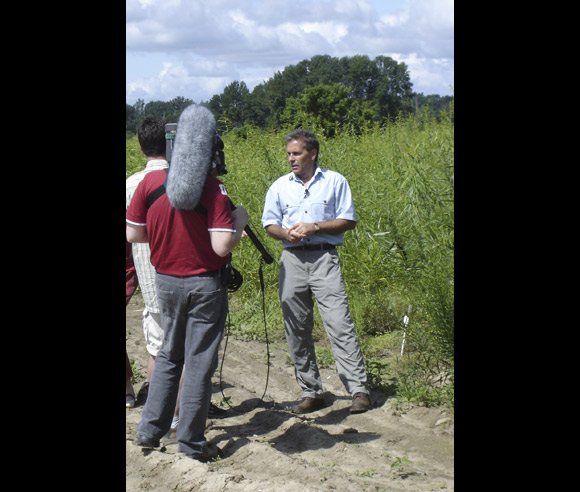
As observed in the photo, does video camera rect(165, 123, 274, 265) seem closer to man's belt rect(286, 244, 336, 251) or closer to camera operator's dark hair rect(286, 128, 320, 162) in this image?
man's belt rect(286, 244, 336, 251)

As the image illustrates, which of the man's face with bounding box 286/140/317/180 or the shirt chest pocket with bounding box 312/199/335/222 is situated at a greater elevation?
the man's face with bounding box 286/140/317/180

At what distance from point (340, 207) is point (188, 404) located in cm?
207

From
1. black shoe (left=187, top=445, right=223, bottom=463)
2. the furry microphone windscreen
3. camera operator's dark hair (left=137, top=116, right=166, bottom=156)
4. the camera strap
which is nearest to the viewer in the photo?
the furry microphone windscreen

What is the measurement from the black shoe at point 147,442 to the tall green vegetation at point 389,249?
6.99 feet

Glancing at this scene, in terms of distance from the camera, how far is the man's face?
5.68m

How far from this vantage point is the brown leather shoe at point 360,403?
5.56m

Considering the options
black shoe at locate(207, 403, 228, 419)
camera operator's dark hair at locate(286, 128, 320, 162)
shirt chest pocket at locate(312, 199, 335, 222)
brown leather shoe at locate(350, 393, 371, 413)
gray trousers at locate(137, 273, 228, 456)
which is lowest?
black shoe at locate(207, 403, 228, 419)

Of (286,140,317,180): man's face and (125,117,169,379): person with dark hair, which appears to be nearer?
(125,117,169,379): person with dark hair

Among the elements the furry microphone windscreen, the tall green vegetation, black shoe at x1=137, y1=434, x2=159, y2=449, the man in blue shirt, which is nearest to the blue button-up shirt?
the man in blue shirt

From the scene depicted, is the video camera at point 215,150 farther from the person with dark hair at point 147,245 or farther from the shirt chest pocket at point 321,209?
the shirt chest pocket at point 321,209

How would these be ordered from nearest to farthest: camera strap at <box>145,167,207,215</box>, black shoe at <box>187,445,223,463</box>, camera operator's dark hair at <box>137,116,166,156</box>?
camera strap at <box>145,167,207,215</box>, black shoe at <box>187,445,223,463</box>, camera operator's dark hair at <box>137,116,166,156</box>

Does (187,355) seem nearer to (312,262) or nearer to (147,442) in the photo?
(147,442)

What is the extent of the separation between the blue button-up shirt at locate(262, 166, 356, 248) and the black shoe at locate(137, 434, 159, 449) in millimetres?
1937

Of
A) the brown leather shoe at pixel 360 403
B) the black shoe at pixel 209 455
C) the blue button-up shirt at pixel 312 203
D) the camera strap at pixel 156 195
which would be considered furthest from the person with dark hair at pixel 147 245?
the brown leather shoe at pixel 360 403
